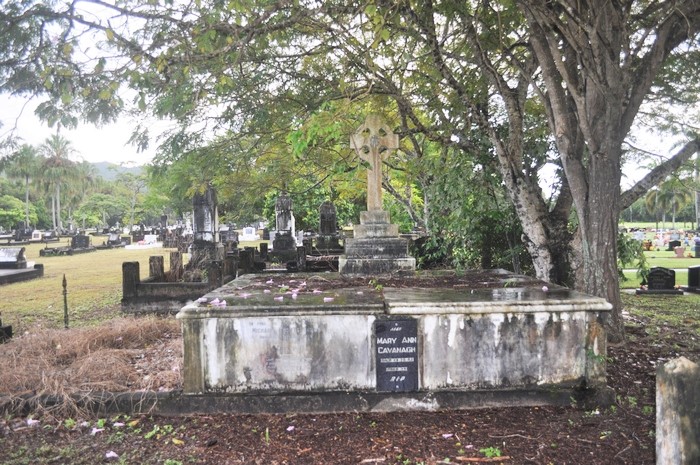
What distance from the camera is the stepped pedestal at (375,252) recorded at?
7.02 metres

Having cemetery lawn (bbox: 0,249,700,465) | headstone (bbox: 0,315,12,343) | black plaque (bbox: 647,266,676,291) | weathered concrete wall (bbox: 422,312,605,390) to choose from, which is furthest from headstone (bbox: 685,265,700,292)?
headstone (bbox: 0,315,12,343)

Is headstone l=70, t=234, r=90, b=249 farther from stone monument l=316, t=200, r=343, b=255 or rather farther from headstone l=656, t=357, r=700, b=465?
headstone l=656, t=357, r=700, b=465

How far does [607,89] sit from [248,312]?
15.7ft

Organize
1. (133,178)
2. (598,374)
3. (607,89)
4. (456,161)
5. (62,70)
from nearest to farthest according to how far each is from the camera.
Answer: (598,374) → (62,70) → (607,89) → (456,161) → (133,178)

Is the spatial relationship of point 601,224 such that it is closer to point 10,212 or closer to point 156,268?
point 156,268

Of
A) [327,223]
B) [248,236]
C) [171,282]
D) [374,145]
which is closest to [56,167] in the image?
[248,236]

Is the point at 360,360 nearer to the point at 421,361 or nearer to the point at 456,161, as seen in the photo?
the point at 421,361

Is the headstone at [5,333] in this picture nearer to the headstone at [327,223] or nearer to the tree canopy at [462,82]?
the tree canopy at [462,82]

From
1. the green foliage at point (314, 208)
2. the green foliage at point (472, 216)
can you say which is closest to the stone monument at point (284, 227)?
the green foliage at point (314, 208)

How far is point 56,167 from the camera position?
64188mm

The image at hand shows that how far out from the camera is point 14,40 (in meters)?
5.98

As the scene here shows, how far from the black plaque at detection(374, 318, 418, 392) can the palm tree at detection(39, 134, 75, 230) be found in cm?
6852

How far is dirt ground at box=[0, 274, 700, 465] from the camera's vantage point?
370 centimetres

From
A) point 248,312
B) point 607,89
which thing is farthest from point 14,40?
point 607,89
